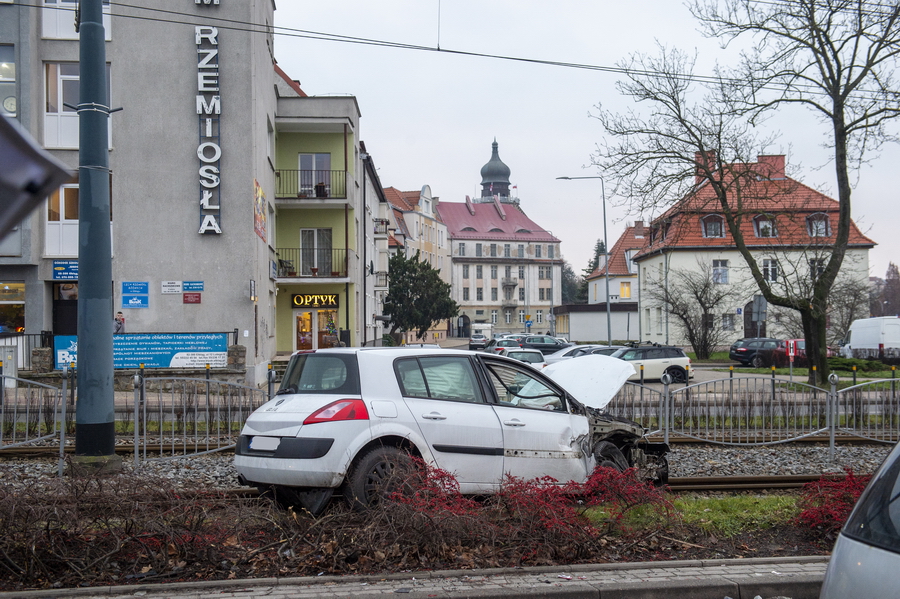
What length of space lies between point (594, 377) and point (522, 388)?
1.54 metres

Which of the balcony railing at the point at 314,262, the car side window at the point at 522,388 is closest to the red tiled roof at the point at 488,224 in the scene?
the balcony railing at the point at 314,262

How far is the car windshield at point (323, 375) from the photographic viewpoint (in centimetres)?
694

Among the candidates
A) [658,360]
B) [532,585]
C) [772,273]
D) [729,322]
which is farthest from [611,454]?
[729,322]

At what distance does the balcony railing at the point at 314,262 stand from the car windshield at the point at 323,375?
2757cm

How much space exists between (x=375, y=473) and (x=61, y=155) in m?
23.2

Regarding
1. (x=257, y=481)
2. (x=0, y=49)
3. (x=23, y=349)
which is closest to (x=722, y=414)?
(x=257, y=481)

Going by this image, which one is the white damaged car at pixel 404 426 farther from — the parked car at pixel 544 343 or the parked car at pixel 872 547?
the parked car at pixel 544 343

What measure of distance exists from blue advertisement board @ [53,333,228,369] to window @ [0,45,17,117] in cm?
777

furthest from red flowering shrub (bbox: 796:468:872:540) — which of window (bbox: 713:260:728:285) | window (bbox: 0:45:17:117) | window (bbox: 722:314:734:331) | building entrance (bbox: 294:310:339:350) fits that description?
window (bbox: 713:260:728:285)

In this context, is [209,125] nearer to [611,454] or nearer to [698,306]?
[611,454]

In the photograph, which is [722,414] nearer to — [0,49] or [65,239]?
[65,239]

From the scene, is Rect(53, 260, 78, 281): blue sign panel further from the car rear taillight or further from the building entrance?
the car rear taillight

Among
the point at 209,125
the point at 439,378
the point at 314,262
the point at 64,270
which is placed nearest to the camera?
the point at 439,378

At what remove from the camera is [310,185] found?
3525 cm
